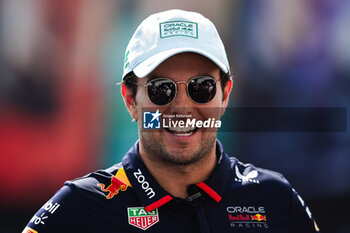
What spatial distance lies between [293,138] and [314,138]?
18 centimetres

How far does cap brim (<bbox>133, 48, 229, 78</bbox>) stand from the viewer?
2064mm

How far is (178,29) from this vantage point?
219 cm

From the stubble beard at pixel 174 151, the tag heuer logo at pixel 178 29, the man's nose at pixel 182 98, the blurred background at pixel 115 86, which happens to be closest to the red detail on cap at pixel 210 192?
the stubble beard at pixel 174 151

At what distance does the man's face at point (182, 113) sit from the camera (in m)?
2.08

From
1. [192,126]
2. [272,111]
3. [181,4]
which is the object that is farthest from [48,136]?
[192,126]

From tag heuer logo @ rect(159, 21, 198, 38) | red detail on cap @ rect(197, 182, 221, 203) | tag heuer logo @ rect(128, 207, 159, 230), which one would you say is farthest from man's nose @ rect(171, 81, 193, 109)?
tag heuer logo @ rect(128, 207, 159, 230)

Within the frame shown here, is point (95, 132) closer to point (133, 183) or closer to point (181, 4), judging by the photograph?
point (181, 4)

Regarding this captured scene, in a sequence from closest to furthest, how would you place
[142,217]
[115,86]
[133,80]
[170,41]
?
[142,217]
[170,41]
[133,80]
[115,86]

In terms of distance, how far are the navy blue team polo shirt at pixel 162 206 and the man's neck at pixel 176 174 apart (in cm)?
4

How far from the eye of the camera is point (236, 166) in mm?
2367

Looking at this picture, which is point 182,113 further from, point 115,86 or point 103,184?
point 115,86

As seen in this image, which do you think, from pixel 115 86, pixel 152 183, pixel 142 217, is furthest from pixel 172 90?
pixel 115 86

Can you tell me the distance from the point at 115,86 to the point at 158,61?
6.90 feet

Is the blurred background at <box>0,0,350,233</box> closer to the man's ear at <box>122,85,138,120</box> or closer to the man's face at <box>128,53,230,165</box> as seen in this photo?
the man's ear at <box>122,85,138,120</box>
